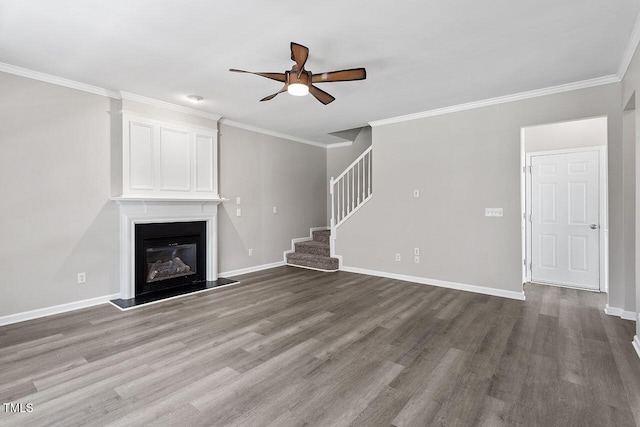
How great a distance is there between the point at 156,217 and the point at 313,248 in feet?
9.77

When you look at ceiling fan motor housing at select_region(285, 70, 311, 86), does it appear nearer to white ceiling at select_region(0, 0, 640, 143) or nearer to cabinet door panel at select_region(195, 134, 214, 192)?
white ceiling at select_region(0, 0, 640, 143)

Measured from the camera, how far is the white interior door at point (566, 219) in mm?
4500

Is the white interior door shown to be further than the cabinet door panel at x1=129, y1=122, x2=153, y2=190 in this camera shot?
Yes

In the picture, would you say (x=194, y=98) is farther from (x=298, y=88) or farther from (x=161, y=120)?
(x=298, y=88)

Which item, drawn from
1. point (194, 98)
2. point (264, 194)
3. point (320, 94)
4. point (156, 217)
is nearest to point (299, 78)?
point (320, 94)

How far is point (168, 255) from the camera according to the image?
14.8 feet

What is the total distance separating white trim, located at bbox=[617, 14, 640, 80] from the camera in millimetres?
2468

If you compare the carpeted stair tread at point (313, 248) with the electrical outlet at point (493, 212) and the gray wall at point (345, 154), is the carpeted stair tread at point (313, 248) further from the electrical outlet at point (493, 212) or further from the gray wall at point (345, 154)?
the electrical outlet at point (493, 212)

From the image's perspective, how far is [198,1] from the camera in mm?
2182

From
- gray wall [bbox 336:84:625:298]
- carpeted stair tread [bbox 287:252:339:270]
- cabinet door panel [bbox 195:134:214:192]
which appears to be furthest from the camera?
carpeted stair tread [bbox 287:252:339:270]

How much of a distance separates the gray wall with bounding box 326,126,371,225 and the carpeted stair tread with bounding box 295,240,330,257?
3.95 ft

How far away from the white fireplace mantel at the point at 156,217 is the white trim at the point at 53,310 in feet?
0.75

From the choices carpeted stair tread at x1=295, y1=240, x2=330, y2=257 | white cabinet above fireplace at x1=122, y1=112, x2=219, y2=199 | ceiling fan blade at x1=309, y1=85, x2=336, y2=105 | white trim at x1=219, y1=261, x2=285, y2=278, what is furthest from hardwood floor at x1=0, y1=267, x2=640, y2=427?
ceiling fan blade at x1=309, y1=85, x2=336, y2=105

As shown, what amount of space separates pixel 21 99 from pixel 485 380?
5.08 m
